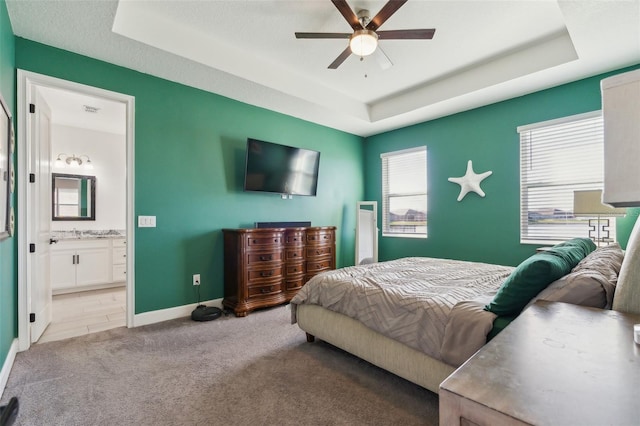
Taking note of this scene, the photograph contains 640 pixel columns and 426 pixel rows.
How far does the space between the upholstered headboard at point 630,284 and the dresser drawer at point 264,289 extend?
9.80 ft

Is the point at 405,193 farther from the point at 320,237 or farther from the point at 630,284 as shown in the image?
the point at 630,284

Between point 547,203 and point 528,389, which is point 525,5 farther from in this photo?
point 528,389

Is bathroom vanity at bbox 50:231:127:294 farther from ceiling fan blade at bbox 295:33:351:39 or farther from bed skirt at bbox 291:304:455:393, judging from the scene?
ceiling fan blade at bbox 295:33:351:39

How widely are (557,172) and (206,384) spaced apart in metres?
4.14

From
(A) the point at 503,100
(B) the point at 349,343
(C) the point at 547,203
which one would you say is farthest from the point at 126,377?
(A) the point at 503,100

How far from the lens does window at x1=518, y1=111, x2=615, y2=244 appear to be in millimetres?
3301

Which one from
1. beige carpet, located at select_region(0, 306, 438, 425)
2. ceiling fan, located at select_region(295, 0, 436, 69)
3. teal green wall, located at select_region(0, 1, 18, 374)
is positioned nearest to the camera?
beige carpet, located at select_region(0, 306, 438, 425)

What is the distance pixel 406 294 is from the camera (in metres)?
1.85

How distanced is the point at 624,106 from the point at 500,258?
11.8 feet

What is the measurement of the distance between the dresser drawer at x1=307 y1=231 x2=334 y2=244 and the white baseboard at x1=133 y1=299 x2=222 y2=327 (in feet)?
4.69

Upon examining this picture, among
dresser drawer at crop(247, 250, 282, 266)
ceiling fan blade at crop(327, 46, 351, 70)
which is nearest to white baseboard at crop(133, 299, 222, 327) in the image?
dresser drawer at crop(247, 250, 282, 266)

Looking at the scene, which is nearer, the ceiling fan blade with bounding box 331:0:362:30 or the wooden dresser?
the ceiling fan blade with bounding box 331:0:362:30

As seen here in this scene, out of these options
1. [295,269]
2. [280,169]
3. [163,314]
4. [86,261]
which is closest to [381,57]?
[280,169]

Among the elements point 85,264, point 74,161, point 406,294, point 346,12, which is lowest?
point 85,264
